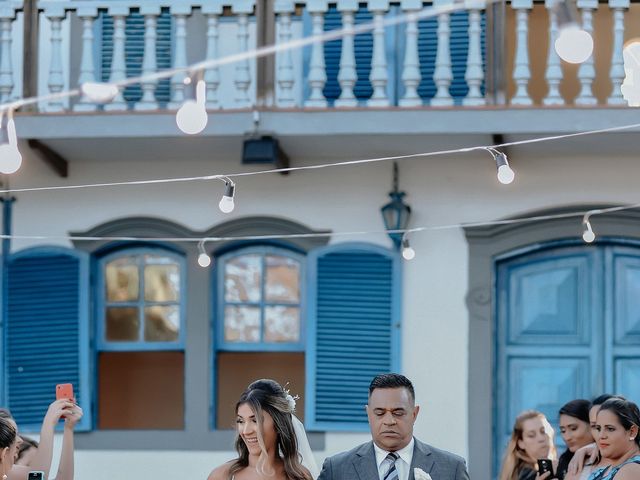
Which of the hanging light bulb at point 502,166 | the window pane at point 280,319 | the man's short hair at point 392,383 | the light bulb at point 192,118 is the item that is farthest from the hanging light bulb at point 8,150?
the window pane at point 280,319

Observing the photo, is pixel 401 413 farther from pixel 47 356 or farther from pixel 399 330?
pixel 47 356

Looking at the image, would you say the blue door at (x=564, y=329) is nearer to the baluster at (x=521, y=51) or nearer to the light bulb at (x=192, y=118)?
the baluster at (x=521, y=51)

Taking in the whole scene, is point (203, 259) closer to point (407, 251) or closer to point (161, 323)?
point (161, 323)

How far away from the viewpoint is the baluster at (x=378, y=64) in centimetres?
1113

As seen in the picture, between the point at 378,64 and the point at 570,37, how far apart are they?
17.5ft

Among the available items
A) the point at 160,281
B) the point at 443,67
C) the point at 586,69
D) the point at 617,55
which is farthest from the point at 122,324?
the point at 617,55

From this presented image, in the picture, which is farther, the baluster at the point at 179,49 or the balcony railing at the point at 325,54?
the baluster at the point at 179,49

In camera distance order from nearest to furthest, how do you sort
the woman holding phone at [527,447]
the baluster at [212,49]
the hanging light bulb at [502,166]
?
1. the hanging light bulb at [502,166]
2. the woman holding phone at [527,447]
3. the baluster at [212,49]

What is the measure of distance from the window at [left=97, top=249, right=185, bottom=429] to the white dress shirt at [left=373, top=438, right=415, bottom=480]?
17.1 feet

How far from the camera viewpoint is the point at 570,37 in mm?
5922

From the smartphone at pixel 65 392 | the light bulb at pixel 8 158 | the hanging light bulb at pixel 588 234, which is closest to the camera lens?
the light bulb at pixel 8 158

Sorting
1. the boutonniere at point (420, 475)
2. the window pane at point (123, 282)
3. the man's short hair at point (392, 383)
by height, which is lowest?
the boutonniere at point (420, 475)

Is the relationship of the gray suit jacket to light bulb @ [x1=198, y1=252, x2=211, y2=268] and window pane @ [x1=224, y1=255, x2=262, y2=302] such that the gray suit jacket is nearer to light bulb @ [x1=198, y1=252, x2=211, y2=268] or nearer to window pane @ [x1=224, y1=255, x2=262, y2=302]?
light bulb @ [x1=198, y1=252, x2=211, y2=268]

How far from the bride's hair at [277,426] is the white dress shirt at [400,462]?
0.35 metres
